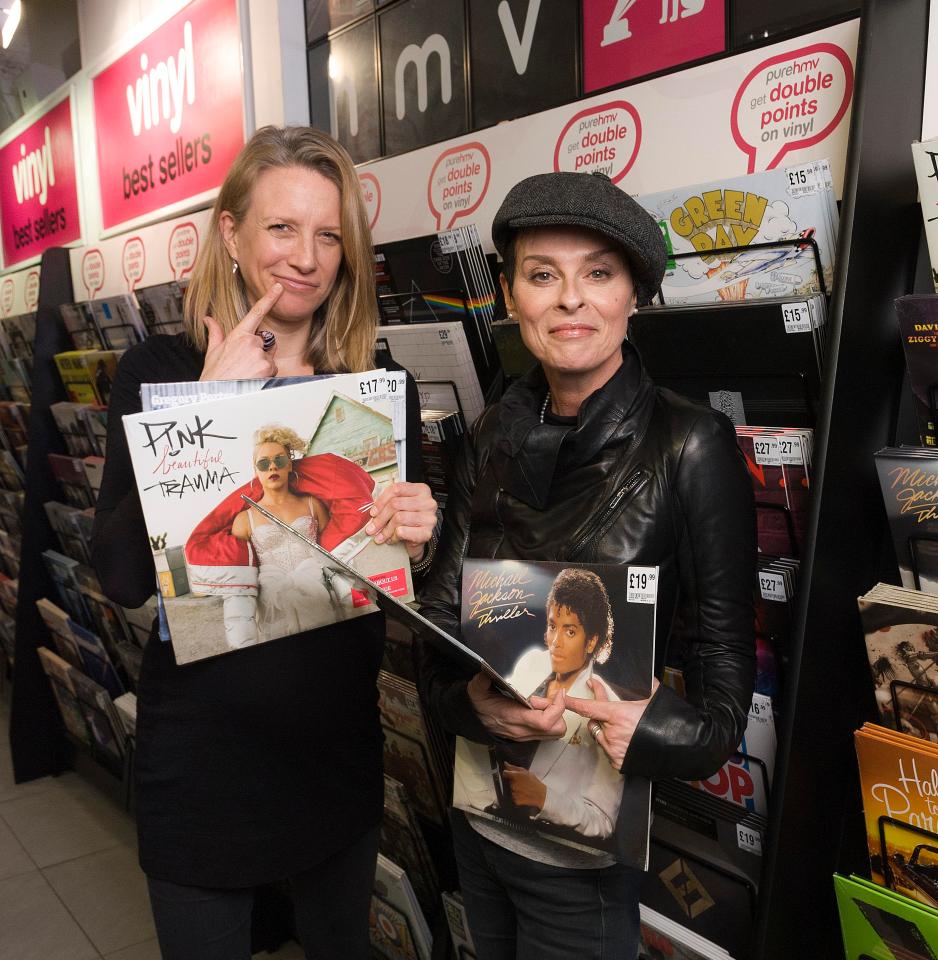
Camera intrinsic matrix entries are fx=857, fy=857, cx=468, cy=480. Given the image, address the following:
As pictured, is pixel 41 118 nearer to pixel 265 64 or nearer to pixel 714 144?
Result: pixel 265 64

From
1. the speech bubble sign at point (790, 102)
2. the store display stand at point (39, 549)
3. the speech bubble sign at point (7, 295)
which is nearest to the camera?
the speech bubble sign at point (790, 102)

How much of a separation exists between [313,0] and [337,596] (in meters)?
2.07

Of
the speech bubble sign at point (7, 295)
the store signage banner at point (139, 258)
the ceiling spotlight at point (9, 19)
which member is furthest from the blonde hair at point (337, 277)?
the speech bubble sign at point (7, 295)

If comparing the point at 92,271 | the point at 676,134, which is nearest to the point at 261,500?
the point at 676,134

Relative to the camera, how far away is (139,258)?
365 centimetres

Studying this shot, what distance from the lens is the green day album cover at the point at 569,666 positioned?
41.9 inches

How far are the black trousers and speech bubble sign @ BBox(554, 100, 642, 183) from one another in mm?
1381

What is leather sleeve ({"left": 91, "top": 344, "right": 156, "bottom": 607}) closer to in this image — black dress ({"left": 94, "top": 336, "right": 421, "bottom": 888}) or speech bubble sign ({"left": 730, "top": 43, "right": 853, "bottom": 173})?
black dress ({"left": 94, "top": 336, "right": 421, "bottom": 888})

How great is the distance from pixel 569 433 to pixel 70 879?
2.93 m

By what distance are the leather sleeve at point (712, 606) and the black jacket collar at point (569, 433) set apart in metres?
0.09

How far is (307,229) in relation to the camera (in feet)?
4.62

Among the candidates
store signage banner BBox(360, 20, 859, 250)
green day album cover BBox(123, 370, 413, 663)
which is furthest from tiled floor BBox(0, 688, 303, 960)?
store signage banner BBox(360, 20, 859, 250)

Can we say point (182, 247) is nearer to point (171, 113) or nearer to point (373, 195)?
point (171, 113)

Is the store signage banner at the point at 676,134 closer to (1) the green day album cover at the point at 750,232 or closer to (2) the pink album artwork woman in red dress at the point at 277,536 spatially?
(1) the green day album cover at the point at 750,232
